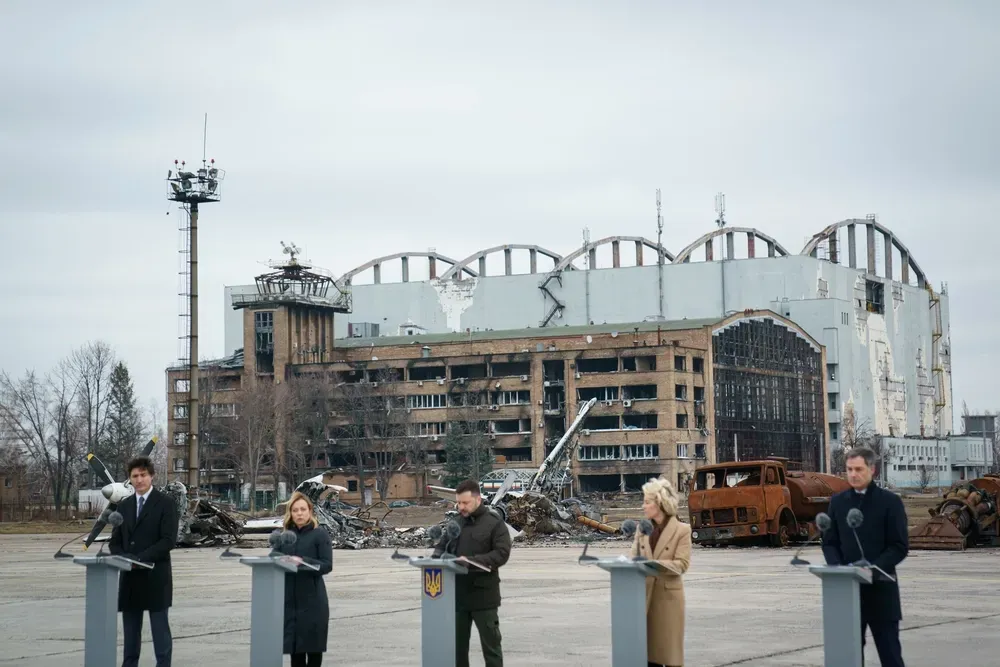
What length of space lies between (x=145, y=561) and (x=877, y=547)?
230 inches

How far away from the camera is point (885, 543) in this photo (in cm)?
1016

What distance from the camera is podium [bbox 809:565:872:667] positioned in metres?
9.73

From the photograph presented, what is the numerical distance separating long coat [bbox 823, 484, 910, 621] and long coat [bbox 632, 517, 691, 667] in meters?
1.05

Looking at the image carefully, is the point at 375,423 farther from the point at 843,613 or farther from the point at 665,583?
the point at 843,613

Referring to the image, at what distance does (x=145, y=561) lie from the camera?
11891 millimetres

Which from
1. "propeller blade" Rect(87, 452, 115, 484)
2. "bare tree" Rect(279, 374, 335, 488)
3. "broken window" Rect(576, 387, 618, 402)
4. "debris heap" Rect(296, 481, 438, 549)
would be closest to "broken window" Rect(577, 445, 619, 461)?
"broken window" Rect(576, 387, 618, 402)

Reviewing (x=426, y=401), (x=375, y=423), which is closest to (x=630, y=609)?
(x=375, y=423)

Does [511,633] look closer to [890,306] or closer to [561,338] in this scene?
[561,338]

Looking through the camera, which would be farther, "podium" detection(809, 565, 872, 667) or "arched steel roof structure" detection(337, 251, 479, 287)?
"arched steel roof structure" detection(337, 251, 479, 287)

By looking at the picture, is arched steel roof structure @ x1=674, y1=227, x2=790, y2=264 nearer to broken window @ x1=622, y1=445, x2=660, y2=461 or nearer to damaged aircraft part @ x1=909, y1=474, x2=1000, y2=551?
broken window @ x1=622, y1=445, x2=660, y2=461

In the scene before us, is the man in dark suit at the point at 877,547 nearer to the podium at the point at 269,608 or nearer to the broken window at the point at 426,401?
the podium at the point at 269,608

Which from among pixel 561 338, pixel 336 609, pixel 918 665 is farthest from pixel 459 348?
pixel 918 665

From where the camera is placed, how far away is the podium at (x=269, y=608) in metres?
11.1

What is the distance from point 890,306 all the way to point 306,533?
5171 inches
